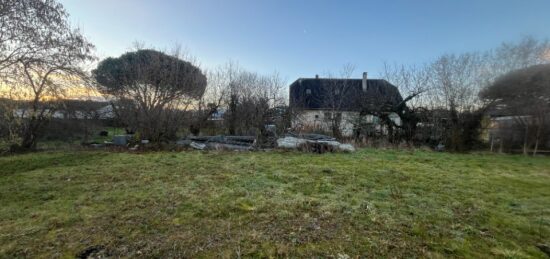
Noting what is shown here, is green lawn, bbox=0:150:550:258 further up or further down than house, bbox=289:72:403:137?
further down

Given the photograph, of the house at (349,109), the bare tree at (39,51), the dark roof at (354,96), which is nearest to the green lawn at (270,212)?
the bare tree at (39,51)

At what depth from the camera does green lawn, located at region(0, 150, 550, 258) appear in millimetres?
2273

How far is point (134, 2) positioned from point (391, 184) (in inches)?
340

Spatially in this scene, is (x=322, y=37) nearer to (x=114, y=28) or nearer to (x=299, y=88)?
(x=114, y=28)

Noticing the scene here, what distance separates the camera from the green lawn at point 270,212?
7.46 ft

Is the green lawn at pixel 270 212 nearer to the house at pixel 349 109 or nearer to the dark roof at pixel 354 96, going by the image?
the house at pixel 349 109

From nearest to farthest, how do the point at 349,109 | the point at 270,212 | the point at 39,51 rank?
the point at 270,212 → the point at 39,51 → the point at 349,109

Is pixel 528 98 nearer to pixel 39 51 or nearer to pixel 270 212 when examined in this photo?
pixel 270 212

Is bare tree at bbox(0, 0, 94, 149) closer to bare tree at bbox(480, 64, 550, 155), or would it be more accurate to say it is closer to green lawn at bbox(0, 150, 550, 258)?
green lawn at bbox(0, 150, 550, 258)

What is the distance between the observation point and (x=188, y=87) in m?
11.5

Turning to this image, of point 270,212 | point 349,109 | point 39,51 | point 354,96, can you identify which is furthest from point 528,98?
point 39,51

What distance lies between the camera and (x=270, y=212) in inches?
120

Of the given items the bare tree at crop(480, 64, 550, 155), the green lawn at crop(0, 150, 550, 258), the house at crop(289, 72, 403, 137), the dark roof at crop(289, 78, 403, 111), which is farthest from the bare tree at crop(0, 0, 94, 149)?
the bare tree at crop(480, 64, 550, 155)

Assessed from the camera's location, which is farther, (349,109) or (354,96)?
(354,96)
